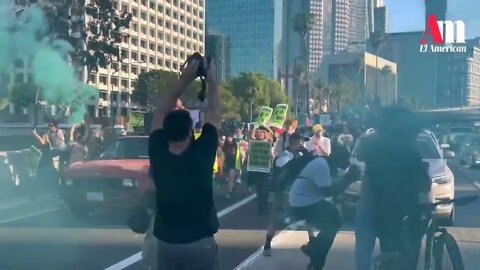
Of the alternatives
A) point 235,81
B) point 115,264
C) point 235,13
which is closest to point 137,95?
point 235,13

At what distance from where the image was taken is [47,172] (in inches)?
651

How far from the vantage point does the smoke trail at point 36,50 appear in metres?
10.3

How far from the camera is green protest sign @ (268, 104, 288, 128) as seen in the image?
2233cm

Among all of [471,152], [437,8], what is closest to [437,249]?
[437,8]

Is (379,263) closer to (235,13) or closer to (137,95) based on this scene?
(235,13)

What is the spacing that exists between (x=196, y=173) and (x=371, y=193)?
91.2 inches

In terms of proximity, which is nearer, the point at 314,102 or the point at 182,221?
the point at 182,221

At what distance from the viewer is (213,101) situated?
181 inches

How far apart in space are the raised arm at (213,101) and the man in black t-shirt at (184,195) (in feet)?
0.50

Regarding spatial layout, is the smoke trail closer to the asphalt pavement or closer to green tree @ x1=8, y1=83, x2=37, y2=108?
green tree @ x1=8, y1=83, x2=37, y2=108

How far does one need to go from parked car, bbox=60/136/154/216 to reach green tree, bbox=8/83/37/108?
1481 mm

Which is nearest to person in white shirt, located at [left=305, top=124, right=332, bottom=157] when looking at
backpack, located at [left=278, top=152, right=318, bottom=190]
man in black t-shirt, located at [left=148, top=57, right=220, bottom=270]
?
backpack, located at [left=278, top=152, right=318, bottom=190]

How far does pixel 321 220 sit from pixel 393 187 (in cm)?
135

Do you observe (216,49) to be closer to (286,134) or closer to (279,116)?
(286,134)
